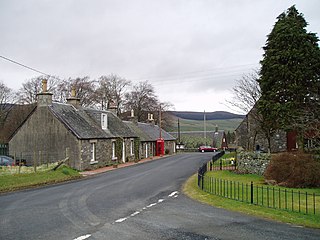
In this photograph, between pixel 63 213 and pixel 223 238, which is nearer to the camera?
pixel 223 238

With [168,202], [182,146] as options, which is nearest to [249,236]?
[168,202]

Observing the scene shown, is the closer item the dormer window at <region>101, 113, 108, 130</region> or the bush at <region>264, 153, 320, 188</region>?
the bush at <region>264, 153, 320, 188</region>

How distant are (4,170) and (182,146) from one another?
5371cm

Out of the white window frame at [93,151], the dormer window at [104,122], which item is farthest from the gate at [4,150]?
the dormer window at [104,122]

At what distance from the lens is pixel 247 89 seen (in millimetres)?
30344

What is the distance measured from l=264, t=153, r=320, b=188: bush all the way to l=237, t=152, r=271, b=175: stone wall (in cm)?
403

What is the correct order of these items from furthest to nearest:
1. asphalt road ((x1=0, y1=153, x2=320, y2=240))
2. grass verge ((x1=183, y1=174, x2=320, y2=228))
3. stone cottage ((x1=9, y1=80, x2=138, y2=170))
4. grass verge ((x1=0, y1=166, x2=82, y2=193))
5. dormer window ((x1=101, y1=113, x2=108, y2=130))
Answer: dormer window ((x1=101, y1=113, x2=108, y2=130)) < stone cottage ((x1=9, y1=80, x2=138, y2=170)) < grass verge ((x1=0, y1=166, x2=82, y2=193)) < grass verge ((x1=183, y1=174, x2=320, y2=228)) < asphalt road ((x1=0, y1=153, x2=320, y2=240))

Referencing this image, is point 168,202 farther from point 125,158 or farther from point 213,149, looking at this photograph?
point 213,149

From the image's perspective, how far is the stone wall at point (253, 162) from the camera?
22.8m

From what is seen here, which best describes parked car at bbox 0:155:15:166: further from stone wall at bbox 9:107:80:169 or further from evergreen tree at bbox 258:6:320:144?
evergreen tree at bbox 258:6:320:144

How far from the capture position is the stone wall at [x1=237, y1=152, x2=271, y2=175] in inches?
898

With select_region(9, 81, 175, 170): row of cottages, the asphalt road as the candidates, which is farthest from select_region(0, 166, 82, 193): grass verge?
select_region(9, 81, 175, 170): row of cottages

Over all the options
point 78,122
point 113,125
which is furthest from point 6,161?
point 113,125

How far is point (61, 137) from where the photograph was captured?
2916 cm
